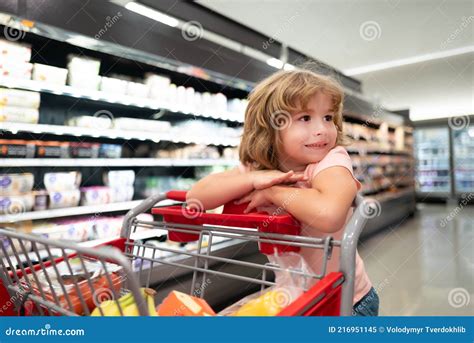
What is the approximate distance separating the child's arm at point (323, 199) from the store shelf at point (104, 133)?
2160 millimetres

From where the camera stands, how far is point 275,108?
3.64ft

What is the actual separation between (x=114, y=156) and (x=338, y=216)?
2713 millimetres

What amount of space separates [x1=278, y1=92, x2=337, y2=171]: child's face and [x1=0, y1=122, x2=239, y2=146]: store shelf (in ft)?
6.93

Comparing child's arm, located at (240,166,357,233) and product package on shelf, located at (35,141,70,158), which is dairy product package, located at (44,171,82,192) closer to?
product package on shelf, located at (35,141,70,158)

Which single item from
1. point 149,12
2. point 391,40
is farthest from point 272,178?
point 391,40

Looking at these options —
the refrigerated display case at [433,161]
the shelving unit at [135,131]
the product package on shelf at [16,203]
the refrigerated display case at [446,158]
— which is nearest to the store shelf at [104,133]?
the shelving unit at [135,131]

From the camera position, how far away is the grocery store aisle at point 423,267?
10.6 ft

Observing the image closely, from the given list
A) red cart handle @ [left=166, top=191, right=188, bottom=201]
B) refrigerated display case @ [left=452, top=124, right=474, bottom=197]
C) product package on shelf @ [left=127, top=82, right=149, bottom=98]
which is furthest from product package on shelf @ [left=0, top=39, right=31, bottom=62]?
refrigerated display case @ [left=452, top=124, right=474, bottom=197]

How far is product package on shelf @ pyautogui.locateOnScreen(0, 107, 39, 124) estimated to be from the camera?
2.49 meters

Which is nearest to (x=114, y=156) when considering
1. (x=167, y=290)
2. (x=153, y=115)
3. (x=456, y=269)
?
(x=153, y=115)

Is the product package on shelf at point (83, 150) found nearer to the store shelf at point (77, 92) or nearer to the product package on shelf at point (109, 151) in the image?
the product package on shelf at point (109, 151)

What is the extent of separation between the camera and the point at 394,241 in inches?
237

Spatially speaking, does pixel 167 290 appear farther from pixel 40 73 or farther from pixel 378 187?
pixel 378 187

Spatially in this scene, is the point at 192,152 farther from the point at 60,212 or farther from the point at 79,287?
the point at 79,287
